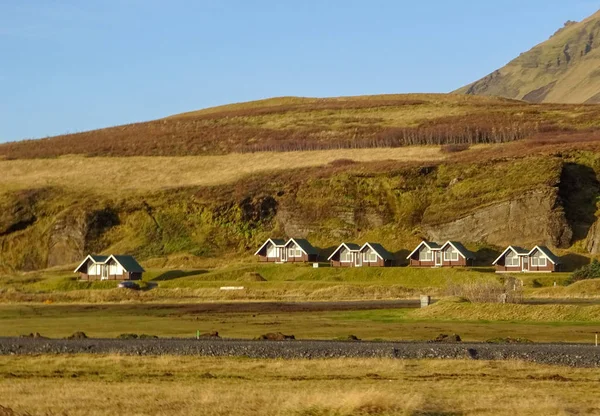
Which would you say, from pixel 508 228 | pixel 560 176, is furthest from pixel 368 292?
pixel 560 176

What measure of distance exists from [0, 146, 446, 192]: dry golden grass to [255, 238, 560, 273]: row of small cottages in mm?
27285

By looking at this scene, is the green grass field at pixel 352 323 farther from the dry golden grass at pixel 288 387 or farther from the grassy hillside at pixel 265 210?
the grassy hillside at pixel 265 210

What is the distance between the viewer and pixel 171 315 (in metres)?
64.2

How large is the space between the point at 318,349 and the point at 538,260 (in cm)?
6274

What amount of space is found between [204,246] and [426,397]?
9181 cm

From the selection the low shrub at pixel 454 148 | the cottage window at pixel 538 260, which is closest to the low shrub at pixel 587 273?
the cottage window at pixel 538 260

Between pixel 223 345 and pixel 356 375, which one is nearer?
pixel 356 375

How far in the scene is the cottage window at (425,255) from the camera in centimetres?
10362

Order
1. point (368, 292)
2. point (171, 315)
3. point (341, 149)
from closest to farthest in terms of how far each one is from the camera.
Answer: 1. point (171, 315)
2. point (368, 292)
3. point (341, 149)

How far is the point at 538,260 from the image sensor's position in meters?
97.9

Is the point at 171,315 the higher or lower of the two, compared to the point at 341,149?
lower

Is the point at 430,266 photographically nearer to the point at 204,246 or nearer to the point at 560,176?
the point at 560,176

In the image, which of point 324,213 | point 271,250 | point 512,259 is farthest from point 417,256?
point 324,213

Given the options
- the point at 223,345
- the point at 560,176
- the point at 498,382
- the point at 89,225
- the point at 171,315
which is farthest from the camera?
the point at 89,225
